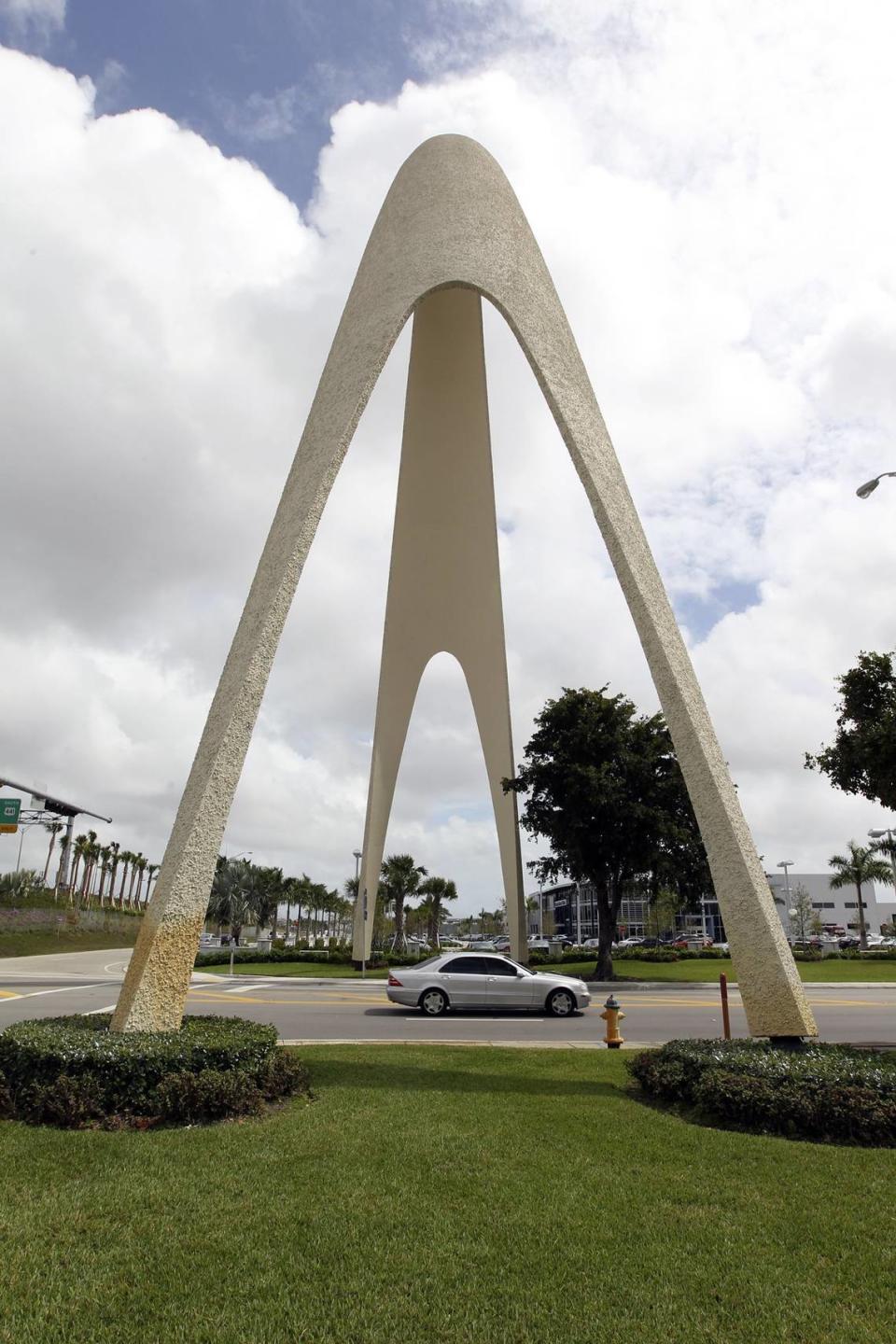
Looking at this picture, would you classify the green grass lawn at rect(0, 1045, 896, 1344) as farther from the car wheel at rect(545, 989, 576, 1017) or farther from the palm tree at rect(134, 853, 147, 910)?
the palm tree at rect(134, 853, 147, 910)

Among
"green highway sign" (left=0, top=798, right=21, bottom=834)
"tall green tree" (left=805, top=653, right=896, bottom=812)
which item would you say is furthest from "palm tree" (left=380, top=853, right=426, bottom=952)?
"tall green tree" (left=805, top=653, right=896, bottom=812)

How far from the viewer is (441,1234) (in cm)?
471

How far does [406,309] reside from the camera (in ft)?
41.7

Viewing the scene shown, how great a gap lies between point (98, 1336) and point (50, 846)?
101 meters

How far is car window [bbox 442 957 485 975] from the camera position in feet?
56.1

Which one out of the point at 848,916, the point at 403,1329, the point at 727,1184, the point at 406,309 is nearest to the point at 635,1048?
the point at 727,1184

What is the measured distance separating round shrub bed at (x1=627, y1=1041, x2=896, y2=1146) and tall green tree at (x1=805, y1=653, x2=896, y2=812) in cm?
1195

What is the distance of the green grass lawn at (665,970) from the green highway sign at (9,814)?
38.1ft

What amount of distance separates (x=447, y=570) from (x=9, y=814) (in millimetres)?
26676

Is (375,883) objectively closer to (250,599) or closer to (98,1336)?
(250,599)

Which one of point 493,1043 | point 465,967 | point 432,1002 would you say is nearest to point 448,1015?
point 432,1002

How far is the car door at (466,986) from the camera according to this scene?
16.9m

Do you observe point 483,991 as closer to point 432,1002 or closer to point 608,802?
point 432,1002

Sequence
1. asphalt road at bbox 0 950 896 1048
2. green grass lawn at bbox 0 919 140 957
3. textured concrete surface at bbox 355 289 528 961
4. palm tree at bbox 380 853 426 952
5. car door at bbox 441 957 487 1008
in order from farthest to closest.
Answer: palm tree at bbox 380 853 426 952 < green grass lawn at bbox 0 919 140 957 < textured concrete surface at bbox 355 289 528 961 < car door at bbox 441 957 487 1008 < asphalt road at bbox 0 950 896 1048
